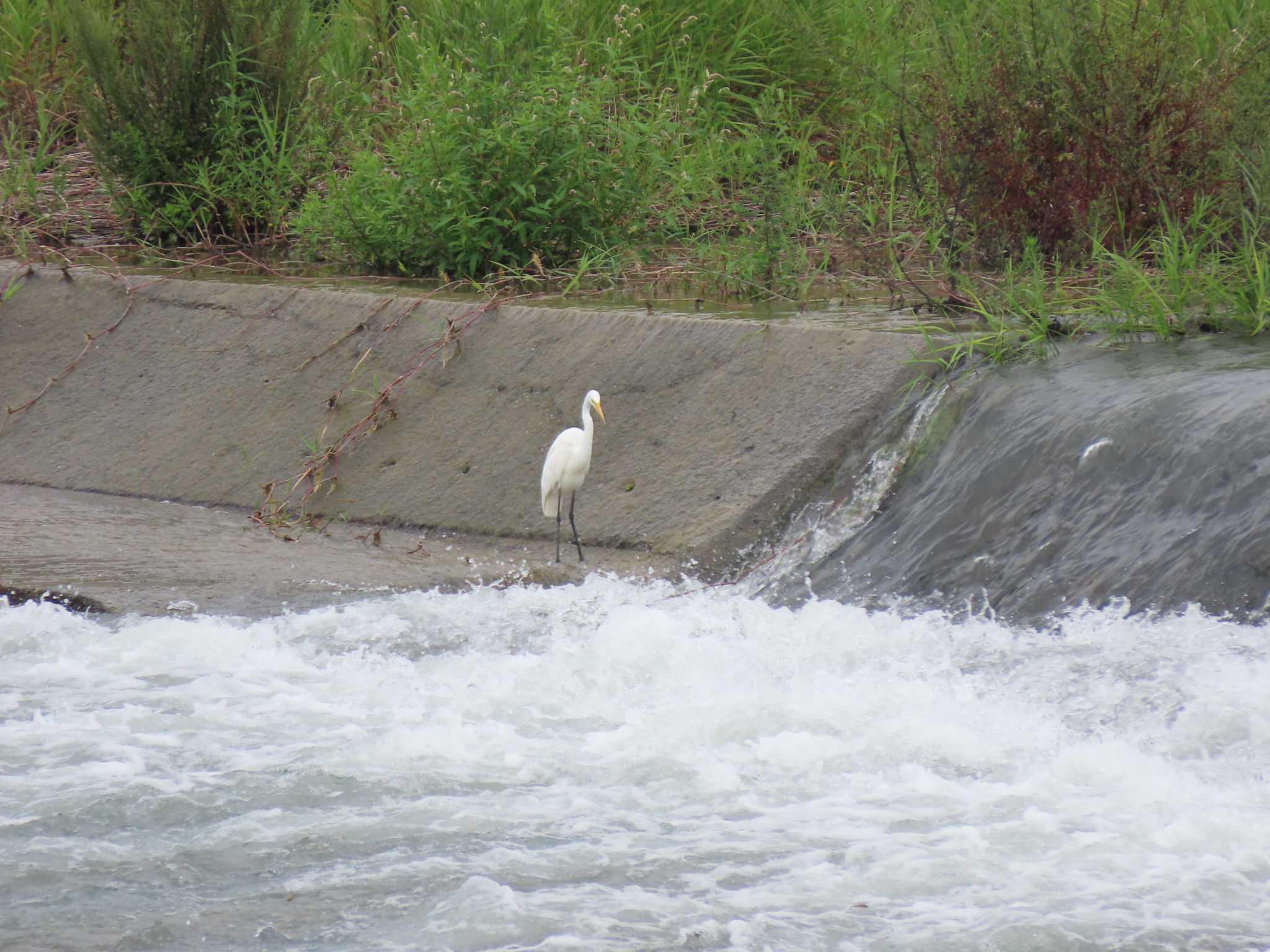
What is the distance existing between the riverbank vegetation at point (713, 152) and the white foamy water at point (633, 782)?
1.77 meters

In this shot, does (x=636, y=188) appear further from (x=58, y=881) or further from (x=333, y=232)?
(x=58, y=881)

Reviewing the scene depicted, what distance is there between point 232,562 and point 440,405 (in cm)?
125

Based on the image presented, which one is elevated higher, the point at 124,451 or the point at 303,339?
the point at 303,339

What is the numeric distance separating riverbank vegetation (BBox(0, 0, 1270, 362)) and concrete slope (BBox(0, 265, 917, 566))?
65 centimetres

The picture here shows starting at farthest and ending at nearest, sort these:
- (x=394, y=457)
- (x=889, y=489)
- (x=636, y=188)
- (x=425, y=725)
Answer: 1. (x=636, y=188)
2. (x=394, y=457)
3. (x=889, y=489)
4. (x=425, y=725)

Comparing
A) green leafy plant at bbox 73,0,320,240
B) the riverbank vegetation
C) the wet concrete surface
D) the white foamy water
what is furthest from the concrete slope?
green leafy plant at bbox 73,0,320,240

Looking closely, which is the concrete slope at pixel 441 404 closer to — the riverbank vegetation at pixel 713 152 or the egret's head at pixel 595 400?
the egret's head at pixel 595 400

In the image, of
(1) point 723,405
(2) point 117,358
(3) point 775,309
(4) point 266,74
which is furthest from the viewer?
(4) point 266,74

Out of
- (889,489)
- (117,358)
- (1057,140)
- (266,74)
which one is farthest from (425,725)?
(266,74)

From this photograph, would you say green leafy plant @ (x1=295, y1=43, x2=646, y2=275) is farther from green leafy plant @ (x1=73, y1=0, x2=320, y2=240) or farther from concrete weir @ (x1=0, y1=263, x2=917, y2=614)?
green leafy plant @ (x1=73, y1=0, x2=320, y2=240)

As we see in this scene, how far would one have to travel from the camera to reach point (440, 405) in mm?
6215

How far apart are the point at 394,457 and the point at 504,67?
8.75ft

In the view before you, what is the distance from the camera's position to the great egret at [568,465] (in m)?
5.30

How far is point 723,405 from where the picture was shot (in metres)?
5.71
